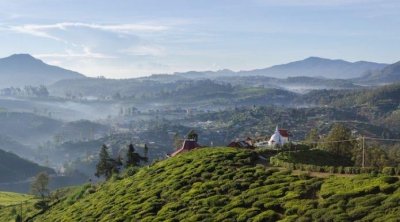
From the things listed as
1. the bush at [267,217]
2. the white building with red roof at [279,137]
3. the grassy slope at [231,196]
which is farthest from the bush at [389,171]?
the white building with red roof at [279,137]

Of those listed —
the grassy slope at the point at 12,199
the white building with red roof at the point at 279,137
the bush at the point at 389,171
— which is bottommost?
the grassy slope at the point at 12,199

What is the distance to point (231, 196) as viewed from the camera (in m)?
43.5

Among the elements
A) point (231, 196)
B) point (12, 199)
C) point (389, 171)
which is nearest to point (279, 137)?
Answer: point (231, 196)

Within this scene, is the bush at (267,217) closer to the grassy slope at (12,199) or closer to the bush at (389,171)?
the bush at (389,171)

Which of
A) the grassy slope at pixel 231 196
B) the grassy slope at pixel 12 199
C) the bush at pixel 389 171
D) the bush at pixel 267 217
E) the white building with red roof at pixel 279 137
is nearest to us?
the grassy slope at pixel 231 196

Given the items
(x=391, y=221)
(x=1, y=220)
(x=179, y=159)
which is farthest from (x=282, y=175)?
(x=1, y=220)

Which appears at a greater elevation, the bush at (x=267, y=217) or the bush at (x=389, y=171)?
the bush at (x=389, y=171)

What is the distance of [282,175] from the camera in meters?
44.9

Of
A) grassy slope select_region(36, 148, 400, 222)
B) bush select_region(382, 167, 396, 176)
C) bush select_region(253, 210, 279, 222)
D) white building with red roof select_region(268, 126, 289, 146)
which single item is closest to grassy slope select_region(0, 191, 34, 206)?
grassy slope select_region(36, 148, 400, 222)

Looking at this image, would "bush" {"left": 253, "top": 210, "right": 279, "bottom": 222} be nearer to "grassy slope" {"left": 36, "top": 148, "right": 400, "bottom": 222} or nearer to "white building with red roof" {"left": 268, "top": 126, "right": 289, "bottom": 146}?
"grassy slope" {"left": 36, "top": 148, "right": 400, "bottom": 222}

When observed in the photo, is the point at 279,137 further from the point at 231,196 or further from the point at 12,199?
the point at 12,199

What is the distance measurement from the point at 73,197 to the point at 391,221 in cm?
5701

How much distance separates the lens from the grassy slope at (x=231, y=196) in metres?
33.5

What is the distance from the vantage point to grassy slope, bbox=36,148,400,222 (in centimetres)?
3353
